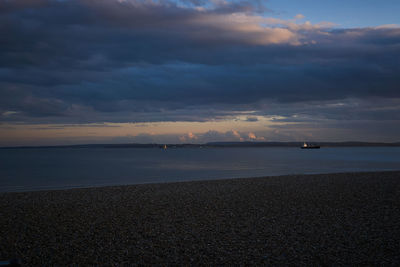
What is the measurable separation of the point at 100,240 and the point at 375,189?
1330cm

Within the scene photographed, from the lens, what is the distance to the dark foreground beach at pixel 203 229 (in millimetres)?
6824

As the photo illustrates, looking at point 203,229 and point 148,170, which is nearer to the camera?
point 203,229

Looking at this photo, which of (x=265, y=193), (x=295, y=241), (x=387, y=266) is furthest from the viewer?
(x=265, y=193)

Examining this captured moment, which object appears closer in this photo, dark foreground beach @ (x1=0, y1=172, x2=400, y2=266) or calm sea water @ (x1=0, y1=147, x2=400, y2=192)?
dark foreground beach @ (x1=0, y1=172, x2=400, y2=266)

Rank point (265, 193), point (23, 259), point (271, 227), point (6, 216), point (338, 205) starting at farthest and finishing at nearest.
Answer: point (265, 193)
point (338, 205)
point (6, 216)
point (271, 227)
point (23, 259)

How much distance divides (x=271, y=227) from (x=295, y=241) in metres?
1.28

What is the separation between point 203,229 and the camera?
8828 mm

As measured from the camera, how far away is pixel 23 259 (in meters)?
6.72

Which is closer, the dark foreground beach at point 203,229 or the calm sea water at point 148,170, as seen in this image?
the dark foreground beach at point 203,229

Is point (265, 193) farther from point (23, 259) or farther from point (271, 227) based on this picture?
point (23, 259)

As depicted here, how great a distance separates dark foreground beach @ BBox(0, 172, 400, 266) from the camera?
22.4ft

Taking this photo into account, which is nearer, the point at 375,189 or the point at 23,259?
the point at 23,259

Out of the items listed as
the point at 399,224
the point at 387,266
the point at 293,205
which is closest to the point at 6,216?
the point at 293,205

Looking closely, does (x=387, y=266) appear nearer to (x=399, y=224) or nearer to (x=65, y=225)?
(x=399, y=224)
